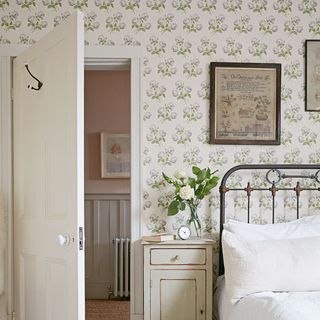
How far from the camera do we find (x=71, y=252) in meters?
2.52

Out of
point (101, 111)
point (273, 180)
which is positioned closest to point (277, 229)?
point (273, 180)

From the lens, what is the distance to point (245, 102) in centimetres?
351

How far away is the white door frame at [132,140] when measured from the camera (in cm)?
341


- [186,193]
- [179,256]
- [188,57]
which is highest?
[188,57]

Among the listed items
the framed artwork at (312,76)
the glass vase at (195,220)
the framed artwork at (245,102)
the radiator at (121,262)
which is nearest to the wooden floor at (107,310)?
the radiator at (121,262)

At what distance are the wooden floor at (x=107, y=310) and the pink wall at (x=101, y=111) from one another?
1138 millimetres

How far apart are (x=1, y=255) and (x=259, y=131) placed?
1912 millimetres

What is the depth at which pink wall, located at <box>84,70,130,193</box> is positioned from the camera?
5105mm

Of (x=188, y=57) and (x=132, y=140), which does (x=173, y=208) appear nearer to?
(x=132, y=140)

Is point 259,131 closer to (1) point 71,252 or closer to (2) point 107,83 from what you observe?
(1) point 71,252

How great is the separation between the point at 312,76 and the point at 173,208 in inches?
52.9

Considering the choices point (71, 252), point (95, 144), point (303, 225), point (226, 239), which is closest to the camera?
point (71, 252)

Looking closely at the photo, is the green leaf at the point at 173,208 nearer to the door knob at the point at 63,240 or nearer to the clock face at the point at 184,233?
the clock face at the point at 184,233

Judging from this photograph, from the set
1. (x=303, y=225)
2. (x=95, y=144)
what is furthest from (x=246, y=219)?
(x=95, y=144)
